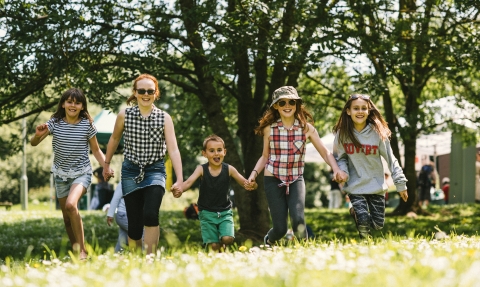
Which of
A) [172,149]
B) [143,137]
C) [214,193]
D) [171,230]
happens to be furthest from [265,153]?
[171,230]

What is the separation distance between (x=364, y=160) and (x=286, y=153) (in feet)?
2.73

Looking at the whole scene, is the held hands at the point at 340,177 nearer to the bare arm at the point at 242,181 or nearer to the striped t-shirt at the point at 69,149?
the bare arm at the point at 242,181

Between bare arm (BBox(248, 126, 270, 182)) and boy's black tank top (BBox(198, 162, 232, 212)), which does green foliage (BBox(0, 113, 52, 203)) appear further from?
bare arm (BBox(248, 126, 270, 182))

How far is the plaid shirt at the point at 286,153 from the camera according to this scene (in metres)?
7.37

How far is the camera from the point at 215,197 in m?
7.64

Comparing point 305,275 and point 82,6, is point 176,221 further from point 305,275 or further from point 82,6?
point 305,275

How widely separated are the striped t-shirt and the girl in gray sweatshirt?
8.97ft

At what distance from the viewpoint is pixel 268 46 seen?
10.1 meters

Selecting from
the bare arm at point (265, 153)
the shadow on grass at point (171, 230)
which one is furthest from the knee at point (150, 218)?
the shadow on grass at point (171, 230)

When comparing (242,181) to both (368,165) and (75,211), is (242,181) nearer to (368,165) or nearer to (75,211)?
(368,165)

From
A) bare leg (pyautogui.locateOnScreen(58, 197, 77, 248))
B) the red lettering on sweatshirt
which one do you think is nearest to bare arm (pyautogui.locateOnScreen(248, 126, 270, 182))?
the red lettering on sweatshirt

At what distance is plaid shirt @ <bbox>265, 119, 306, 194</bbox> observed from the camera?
24.2ft

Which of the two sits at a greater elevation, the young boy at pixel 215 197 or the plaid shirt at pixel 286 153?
the plaid shirt at pixel 286 153

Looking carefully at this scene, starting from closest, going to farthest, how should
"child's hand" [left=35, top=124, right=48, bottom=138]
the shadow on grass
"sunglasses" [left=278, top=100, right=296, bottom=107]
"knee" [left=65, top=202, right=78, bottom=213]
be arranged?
"knee" [left=65, top=202, right=78, bottom=213] → "child's hand" [left=35, top=124, right=48, bottom=138] → "sunglasses" [left=278, top=100, right=296, bottom=107] → the shadow on grass
